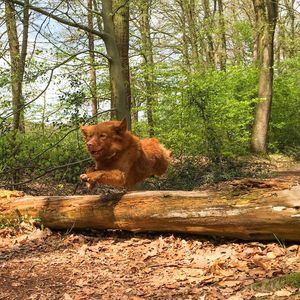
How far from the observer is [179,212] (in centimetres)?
534

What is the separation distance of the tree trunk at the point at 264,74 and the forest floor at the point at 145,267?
12.5 m

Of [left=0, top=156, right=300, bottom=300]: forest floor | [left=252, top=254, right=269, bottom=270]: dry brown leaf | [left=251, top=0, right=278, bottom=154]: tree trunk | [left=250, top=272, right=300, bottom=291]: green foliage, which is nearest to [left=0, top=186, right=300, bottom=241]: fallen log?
[left=0, top=156, right=300, bottom=300]: forest floor

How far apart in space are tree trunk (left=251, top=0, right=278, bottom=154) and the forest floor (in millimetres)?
12462

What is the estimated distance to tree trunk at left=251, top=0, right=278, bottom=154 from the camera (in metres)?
17.0

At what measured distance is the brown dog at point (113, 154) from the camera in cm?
532

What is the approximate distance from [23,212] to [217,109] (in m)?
7.65

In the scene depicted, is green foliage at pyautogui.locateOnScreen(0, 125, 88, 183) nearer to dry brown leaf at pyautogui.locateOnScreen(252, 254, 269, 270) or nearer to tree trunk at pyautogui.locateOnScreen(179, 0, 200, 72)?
dry brown leaf at pyautogui.locateOnScreen(252, 254, 269, 270)

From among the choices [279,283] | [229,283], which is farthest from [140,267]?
[279,283]

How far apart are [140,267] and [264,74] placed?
14.1m

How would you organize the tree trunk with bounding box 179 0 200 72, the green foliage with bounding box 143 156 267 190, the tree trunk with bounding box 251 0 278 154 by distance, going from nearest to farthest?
the green foliage with bounding box 143 156 267 190
the tree trunk with bounding box 251 0 278 154
the tree trunk with bounding box 179 0 200 72

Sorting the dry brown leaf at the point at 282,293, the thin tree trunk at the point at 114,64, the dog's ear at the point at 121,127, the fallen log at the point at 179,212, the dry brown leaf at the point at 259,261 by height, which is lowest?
the dry brown leaf at the point at 259,261

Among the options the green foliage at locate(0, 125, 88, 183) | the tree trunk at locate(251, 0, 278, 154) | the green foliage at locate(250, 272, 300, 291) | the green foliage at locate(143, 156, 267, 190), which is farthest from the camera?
the tree trunk at locate(251, 0, 278, 154)

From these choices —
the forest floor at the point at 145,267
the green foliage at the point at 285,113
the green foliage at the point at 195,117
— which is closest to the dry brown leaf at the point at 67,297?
the forest floor at the point at 145,267

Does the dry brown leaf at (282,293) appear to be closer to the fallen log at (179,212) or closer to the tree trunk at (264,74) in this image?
the fallen log at (179,212)
